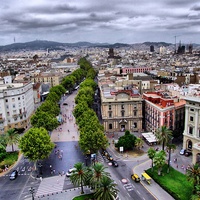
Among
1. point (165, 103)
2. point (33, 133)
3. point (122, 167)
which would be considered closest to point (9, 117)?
point (33, 133)

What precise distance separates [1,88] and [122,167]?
57889 millimetres

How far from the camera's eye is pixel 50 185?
5709 cm

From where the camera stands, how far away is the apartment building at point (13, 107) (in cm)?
9175

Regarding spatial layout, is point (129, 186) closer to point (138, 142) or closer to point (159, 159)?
point (159, 159)

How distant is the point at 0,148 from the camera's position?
68.8 meters

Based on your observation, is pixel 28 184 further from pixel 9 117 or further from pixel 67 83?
pixel 67 83

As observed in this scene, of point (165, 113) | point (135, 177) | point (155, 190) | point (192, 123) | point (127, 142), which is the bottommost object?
point (155, 190)

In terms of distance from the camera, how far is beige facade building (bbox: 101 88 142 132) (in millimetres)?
91375

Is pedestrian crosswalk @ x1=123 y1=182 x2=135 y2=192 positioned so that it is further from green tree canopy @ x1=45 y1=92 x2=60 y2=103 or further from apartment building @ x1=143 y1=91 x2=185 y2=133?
green tree canopy @ x1=45 y1=92 x2=60 y2=103

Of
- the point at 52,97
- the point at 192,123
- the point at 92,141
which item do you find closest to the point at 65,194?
the point at 92,141

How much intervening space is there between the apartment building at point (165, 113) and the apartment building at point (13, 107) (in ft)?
164

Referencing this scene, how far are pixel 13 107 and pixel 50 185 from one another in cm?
4688

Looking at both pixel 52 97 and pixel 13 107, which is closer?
pixel 13 107

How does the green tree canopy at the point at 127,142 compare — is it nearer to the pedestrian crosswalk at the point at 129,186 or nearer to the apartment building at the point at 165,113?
the apartment building at the point at 165,113
